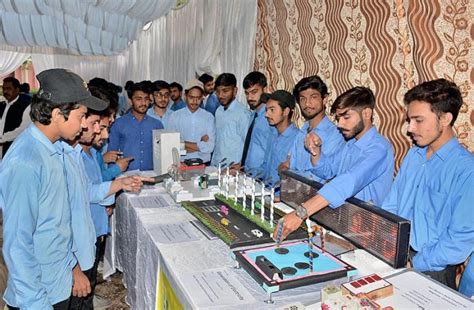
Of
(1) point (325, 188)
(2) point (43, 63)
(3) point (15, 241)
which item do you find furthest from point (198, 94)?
(2) point (43, 63)

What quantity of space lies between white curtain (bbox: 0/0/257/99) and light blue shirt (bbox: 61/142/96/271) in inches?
60.2

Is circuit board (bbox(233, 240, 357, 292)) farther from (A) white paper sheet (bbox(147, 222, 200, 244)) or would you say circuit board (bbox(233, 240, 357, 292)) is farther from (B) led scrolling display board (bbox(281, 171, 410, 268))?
(A) white paper sheet (bbox(147, 222, 200, 244))

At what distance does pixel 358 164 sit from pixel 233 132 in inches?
79.8

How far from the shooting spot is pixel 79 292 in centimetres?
189

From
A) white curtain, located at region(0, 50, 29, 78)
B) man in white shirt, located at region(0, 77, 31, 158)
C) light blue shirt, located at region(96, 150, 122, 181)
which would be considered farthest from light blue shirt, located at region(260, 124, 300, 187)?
white curtain, located at region(0, 50, 29, 78)

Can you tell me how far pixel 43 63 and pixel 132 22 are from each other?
19.9 feet

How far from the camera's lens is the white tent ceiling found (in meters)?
2.91

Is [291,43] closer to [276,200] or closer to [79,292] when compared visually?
[276,200]

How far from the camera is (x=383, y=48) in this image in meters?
2.83

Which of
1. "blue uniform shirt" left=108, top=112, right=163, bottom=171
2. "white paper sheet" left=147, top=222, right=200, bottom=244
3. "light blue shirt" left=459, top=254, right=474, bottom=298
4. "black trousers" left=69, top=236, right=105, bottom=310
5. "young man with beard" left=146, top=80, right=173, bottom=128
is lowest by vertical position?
"black trousers" left=69, top=236, right=105, bottom=310

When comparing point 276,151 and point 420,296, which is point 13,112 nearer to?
point 276,151

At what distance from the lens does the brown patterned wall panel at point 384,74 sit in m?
2.75

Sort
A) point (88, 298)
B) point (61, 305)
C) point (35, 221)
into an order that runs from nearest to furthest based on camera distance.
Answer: point (35, 221)
point (61, 305)
point (88, 298)

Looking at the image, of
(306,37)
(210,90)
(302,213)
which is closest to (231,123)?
(306,37)
